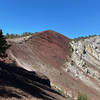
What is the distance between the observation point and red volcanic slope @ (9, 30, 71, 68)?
3353cm

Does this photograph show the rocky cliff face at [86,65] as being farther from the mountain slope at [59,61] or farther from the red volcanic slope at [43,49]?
the red volcanic slope at [43,49]

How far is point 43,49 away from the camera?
4225 centimetres

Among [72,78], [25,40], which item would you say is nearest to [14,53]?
[25,40]

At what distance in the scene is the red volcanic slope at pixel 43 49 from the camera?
1320 inches

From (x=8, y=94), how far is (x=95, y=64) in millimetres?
48145

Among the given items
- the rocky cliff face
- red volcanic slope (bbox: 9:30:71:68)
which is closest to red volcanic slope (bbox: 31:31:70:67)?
red volcanic slope (bbox: 9:30:71:68)

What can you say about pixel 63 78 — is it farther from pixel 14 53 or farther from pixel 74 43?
pixel 74 43

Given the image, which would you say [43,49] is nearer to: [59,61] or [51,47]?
[51,47]

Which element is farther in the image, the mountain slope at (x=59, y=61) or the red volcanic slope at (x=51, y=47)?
the red volcanic slope at (x=51, y=47)

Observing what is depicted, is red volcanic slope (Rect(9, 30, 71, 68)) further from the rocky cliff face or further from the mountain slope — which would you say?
the rocky cliff face

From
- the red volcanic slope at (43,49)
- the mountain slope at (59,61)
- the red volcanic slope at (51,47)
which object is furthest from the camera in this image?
the red volcanic slope at (51,47)

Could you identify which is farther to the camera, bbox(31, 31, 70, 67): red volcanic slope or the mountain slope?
bbox(31, 31, 70, 67): red volcanic slope

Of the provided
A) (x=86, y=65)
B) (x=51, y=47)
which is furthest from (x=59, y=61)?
(x=86, y=65)

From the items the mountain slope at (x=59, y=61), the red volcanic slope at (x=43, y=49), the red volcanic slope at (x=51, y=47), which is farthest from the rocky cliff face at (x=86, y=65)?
the red volcanic slope at (x=43, y=49)
